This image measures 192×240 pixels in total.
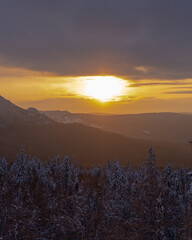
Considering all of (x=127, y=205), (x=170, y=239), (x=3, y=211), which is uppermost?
(x=3, y=211)

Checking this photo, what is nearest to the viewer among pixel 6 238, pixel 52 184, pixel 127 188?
pixel 6 238

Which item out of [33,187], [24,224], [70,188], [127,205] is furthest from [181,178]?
[24,224]

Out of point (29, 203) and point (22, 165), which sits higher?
point (22, 165)

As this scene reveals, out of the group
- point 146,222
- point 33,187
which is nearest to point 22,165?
point 33,187

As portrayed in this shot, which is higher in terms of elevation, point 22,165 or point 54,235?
point 22,165

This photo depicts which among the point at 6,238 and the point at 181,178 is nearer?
the point at 6,238

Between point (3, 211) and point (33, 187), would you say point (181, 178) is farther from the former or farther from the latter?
point (3, 211)

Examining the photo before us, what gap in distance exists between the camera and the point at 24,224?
1036 inches

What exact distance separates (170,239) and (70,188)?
69.2 feet

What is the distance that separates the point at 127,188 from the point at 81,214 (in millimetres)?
22087

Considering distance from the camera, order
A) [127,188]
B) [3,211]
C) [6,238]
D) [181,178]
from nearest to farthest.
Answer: [6,238] < [3,211] < [127,188] < [181,178]

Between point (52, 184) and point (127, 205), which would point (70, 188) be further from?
point (127, 205)

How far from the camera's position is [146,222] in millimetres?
23766

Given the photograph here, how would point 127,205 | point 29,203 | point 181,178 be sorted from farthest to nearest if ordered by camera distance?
1. point 181,178
2. point 127,205
3. point 29,203
